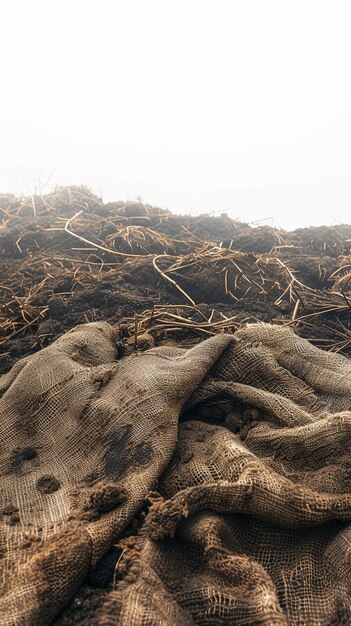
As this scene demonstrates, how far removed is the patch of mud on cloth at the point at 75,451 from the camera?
1.29 meters

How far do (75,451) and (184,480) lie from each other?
481mm

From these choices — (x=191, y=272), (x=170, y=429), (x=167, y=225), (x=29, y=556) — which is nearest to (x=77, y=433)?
(x=170, y=429)

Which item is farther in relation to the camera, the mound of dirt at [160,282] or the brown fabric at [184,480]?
the mound of dirt at [160,282]

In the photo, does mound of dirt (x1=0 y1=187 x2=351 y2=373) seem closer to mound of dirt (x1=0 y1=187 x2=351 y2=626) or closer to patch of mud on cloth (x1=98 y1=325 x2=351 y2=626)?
mound of dirt (x1=0 y1=187 x2=351 y2=626)

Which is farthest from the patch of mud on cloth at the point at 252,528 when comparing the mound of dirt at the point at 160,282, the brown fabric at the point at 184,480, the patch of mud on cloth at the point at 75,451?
the mound of dirt at the point at 160,282

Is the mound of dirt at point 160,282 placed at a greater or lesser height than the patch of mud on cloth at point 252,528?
greater

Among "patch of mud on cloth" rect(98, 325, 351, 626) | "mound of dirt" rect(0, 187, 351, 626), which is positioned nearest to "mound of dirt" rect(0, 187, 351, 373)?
"mound of dirt" rect(0, 187, 351, 626)

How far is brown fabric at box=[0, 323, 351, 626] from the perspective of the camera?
123cm

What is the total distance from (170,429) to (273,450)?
0.41m

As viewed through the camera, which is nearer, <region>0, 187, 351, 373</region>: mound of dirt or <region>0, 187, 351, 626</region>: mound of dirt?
<region>0, 187, 351, 626</region>: mound of dirt

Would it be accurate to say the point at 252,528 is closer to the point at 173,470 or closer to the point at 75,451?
the point at 173,470

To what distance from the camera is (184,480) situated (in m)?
1.65

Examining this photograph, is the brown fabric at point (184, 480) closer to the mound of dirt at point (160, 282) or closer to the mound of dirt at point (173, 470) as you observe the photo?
the mound of dirt at point (173, 470)

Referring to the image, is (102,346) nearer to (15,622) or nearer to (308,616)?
(15,622)
